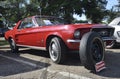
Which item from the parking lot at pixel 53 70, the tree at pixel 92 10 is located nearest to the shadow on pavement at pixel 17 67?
the parking lot at pixel 53 70

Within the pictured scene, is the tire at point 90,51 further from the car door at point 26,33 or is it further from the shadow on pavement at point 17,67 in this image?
the car door at point 26,33

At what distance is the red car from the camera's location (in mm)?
6503

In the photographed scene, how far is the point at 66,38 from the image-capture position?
7.30m

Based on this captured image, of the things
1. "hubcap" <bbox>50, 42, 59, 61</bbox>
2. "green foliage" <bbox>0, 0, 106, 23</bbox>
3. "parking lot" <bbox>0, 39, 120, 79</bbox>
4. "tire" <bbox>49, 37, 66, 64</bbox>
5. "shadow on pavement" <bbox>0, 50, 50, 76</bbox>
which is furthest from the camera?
"green foliage" <bbox>0, 0, 106, 23</bbox>

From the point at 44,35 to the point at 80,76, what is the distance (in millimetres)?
2585

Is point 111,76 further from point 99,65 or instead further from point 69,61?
point 69,61

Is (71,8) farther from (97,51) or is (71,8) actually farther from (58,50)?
(97,51)

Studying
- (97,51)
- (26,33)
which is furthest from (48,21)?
(97,51)

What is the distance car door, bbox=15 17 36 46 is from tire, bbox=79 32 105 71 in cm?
270

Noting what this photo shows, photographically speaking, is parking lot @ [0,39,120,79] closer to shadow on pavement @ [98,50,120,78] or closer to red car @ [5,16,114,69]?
shadow on pavement @ [98,50,120,78]

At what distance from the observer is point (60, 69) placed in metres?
6.93

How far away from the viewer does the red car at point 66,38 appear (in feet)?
21.3

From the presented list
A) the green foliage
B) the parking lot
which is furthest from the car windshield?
the green foliage

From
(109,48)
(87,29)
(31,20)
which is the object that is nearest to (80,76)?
(87,29)
